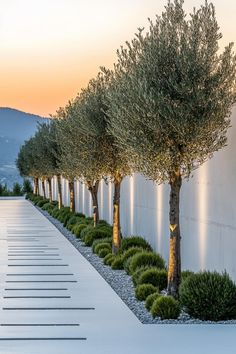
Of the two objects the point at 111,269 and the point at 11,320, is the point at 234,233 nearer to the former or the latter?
the point at 11,320

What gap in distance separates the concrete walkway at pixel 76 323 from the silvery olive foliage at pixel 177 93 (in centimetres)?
251

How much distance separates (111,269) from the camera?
19.4 meters

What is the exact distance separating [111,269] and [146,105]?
6802 mm

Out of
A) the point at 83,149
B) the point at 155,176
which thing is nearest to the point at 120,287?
the point at 155,176

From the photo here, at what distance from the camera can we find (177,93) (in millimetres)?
13477

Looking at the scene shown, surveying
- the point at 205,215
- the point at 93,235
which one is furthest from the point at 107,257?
the point at 205,215

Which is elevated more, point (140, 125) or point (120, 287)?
point (140, 125)

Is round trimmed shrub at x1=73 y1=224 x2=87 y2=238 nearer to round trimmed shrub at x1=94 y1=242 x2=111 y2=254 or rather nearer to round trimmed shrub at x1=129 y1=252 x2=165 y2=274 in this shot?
round trimmed shrub at x1=94 y1=242 x2=111 y2=254

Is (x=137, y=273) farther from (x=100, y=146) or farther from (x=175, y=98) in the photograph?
(x=100, y=146)

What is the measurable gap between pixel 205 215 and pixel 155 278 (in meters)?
1.46

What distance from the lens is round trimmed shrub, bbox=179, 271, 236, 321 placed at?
40.1ft

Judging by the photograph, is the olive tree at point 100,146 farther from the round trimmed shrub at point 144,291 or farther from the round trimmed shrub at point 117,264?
the round trimmed shrub at point 144,291

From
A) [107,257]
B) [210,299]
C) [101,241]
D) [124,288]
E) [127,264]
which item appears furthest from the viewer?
[101,241]

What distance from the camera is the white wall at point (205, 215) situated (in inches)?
558
